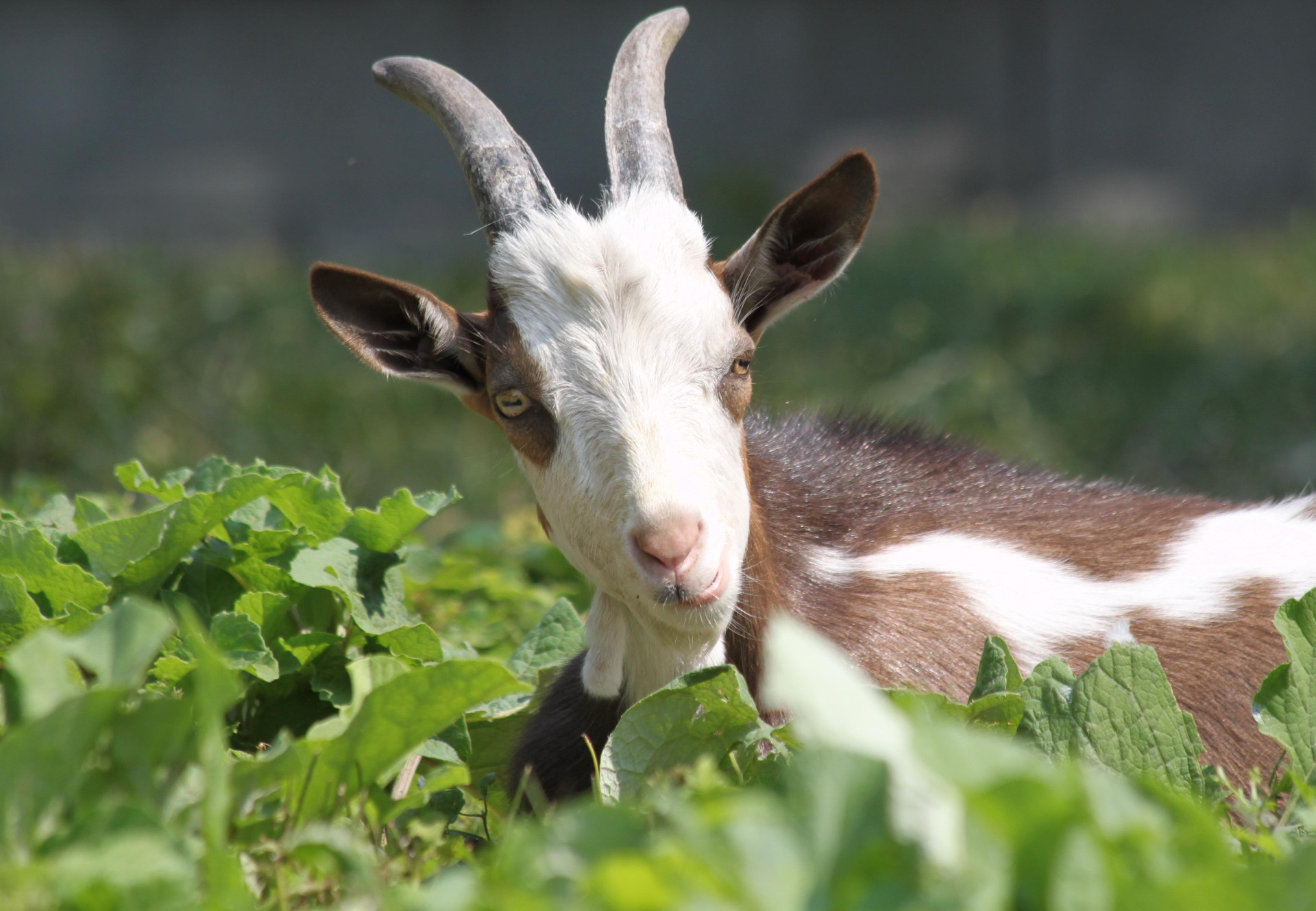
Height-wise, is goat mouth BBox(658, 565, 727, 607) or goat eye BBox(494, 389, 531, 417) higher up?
goat eye BBox(494, 389, 531, 417)

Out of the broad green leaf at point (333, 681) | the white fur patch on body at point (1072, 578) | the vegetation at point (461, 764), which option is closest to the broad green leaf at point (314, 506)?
the vegetation at point (461, 764)

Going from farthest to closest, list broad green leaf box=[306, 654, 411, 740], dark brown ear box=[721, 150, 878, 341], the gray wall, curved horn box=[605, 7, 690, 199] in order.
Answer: the gray wall
curved horn box=[605, 7, 690, 199]
dark brown ear box=[721, 150, 878, 341]
broad green leaf box=[306, 654, 411, 740]

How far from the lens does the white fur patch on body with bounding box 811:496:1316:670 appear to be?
2594mm

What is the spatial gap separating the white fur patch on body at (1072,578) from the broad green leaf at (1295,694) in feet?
2.37

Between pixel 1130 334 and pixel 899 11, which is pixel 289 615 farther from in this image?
pixel 899 11

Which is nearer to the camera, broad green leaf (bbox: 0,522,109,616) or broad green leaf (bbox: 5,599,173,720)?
broad green leaf (bbox: 5,599,173,720)

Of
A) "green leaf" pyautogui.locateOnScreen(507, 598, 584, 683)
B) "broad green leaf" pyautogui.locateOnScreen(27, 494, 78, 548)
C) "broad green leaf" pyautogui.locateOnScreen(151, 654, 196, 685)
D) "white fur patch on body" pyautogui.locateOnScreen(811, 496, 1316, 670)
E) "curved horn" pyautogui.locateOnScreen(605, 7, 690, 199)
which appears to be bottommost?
"green leaf" pyautogui.locateOnScreen(507, 598, 584, 683)

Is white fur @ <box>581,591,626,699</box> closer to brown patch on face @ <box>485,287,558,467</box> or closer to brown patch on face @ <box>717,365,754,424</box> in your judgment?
brown patch on face @ <box>485,287,558,467</box>

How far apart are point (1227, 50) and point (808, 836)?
11818mm

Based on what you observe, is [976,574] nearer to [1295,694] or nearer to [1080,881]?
[1295,694]

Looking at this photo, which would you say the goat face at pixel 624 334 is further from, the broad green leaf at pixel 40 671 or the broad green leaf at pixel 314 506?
the broad green leaf at pixel 40 671

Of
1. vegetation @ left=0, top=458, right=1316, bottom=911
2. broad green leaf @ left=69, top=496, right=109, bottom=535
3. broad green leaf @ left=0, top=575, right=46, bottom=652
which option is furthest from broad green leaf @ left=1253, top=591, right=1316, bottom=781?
broad green leaf @ left=69, top=496, right=109, bottom=535

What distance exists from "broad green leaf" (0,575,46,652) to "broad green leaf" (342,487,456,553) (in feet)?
1.78

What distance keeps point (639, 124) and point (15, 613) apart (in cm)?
145
